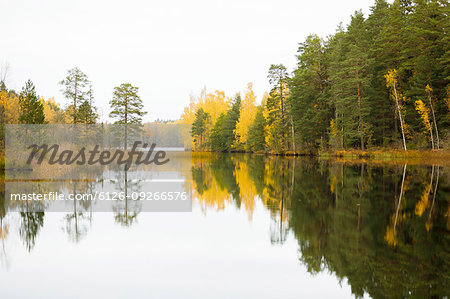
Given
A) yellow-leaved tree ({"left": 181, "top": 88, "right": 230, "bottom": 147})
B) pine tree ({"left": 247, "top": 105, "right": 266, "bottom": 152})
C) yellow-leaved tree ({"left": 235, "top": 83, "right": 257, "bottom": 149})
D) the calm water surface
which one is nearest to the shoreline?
pine tree ({"left": 247, "top": 105, "right": 266, "bottom": 152})

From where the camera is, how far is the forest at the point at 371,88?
1569 inches

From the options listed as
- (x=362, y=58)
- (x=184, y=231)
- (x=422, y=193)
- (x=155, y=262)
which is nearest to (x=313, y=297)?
(x=155, y=262)

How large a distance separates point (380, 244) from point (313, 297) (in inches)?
Result: 117

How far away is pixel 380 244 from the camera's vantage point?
7480mm

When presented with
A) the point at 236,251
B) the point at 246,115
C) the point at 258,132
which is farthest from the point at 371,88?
the point at 236,251

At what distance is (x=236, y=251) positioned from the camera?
7.41m

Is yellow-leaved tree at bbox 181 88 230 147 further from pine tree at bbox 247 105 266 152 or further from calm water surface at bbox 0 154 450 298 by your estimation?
calm water surface at bbox 0 154 450 298

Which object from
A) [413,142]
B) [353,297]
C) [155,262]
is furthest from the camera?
[413,142]

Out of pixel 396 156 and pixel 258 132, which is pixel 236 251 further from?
pixel 258 132

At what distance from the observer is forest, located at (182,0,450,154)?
131 ft

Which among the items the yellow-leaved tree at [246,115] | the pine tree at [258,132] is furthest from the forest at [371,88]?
the yellow-leaved tree at [246,115]

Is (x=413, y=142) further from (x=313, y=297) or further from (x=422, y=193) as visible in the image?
(x=313, y=297)

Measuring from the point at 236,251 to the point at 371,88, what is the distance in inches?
1656

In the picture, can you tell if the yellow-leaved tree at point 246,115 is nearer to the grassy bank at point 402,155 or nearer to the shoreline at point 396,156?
the shoreline at point 396,156
